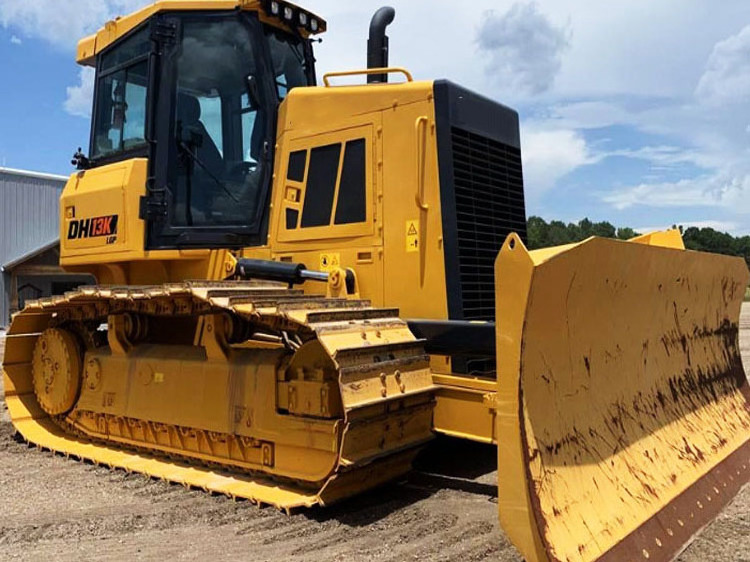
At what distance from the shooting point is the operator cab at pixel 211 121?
5.57m

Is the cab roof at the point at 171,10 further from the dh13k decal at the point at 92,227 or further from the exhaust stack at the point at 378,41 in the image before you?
the dh13k decal at the point at 92,227

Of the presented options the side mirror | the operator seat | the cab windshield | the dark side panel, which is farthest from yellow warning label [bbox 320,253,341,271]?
the side mirror

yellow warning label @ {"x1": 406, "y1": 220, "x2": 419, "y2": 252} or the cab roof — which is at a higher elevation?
the cab roof

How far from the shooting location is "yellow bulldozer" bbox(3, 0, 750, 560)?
11.4 ft

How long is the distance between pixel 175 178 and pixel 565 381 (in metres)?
3.61

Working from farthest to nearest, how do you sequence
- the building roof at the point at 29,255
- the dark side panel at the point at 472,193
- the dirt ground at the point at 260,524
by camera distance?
1. the building roof at the point at 29,255
2. the dark side panel at the point at 472,193
3. the dirt ground at the point at 260,524

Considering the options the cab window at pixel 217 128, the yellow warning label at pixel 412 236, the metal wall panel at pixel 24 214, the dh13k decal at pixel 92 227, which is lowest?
the yellow warning label at pixel 412 236

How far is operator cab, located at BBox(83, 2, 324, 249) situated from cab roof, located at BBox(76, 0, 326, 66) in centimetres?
3

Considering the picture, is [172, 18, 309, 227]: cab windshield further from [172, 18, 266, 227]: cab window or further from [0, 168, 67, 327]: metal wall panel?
[0, 168, 67, 327]: metal wall panel

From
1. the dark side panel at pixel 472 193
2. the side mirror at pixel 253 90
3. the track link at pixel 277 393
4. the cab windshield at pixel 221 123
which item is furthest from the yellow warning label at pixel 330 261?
the side mirror at pixel 253 90

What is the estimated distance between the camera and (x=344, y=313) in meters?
4.32

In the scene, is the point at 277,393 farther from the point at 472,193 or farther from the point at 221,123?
the point at 221,123

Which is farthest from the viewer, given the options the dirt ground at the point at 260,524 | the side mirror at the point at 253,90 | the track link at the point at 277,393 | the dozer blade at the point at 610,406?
the side mirror at the point at 253,90

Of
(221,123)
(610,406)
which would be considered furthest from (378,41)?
(610,406)
